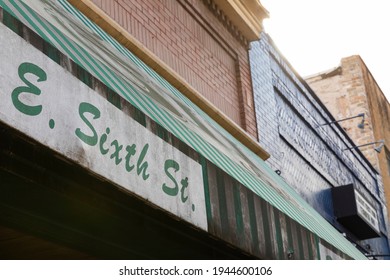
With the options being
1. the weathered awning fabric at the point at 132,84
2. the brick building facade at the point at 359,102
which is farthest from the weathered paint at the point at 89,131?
the brick building facade at the point at 359,102

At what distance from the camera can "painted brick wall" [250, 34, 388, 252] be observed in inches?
451

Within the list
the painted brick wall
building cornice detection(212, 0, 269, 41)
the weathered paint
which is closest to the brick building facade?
the painted brick wall

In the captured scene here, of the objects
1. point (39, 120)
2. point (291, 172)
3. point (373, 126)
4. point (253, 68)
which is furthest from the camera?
point (373, 126)

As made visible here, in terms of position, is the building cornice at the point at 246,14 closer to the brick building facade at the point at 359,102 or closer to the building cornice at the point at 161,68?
the building cornice at the point at 161,68

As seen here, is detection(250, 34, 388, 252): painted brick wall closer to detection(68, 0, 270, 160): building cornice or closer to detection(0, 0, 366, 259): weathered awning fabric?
detection(68, 0, 270, 160): building cornice

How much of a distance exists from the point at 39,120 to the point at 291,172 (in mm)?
8993

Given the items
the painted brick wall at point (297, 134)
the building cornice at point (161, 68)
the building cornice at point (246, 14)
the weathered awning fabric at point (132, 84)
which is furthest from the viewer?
the painted brick wall at point (297, 134)

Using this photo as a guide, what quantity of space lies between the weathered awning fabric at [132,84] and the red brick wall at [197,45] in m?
1.05

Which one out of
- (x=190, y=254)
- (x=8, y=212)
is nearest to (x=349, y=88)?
(x=190, y=254)

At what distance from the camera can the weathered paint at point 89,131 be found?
3.50m

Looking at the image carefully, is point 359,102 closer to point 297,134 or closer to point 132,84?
point 297,134

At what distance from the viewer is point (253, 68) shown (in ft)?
37.3

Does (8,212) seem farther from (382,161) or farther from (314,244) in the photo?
(382,161)

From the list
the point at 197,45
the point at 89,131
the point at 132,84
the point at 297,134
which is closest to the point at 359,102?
the point at 297,134
